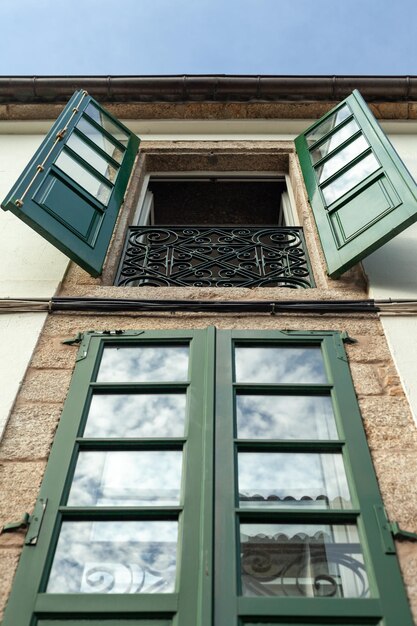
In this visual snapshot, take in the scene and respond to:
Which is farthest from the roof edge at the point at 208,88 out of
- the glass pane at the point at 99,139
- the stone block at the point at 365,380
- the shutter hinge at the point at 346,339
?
the stone block at the point at 365,380

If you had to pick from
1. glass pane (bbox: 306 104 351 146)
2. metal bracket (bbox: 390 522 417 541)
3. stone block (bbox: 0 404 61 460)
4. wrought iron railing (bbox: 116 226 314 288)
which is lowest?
metal bracket (bbox: 390 522 417 541)

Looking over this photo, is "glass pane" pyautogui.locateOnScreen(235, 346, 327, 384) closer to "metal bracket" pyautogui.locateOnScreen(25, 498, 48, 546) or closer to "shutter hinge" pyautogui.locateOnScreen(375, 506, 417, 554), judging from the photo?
"shutter hinge" pyautogui.locateOnScreen(375, 506, 417, 554)

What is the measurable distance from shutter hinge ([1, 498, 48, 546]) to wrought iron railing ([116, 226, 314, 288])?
2234 mm

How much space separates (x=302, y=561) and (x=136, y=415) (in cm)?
115

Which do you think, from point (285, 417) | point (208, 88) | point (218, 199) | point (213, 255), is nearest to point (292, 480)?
point (285, 417)

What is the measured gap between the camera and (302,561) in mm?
2811

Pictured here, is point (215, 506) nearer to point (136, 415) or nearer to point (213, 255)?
point (136, 415)

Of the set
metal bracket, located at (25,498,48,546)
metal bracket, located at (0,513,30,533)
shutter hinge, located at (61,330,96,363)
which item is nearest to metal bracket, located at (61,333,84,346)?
shutter hinge, located at (61,330,96,363)

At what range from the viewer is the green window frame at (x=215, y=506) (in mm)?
2529

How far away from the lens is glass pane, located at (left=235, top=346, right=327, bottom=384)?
12.2ft

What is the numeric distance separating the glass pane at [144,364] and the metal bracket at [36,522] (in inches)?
36.3

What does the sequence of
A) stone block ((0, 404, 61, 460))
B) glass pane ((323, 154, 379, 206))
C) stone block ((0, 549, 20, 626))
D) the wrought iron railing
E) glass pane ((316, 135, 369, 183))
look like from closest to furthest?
stone block ((0, 549, 20, 626))
stone block ((0, 404, 61, 460))
the wrought iron railing
glass pane ((323, 154, 379, 206))
glass pane ((316, 135, 369, 183))

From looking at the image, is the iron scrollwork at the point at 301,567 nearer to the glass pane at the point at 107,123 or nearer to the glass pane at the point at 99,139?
the glass pane at the point at 99,139

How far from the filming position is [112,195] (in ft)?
17.8
